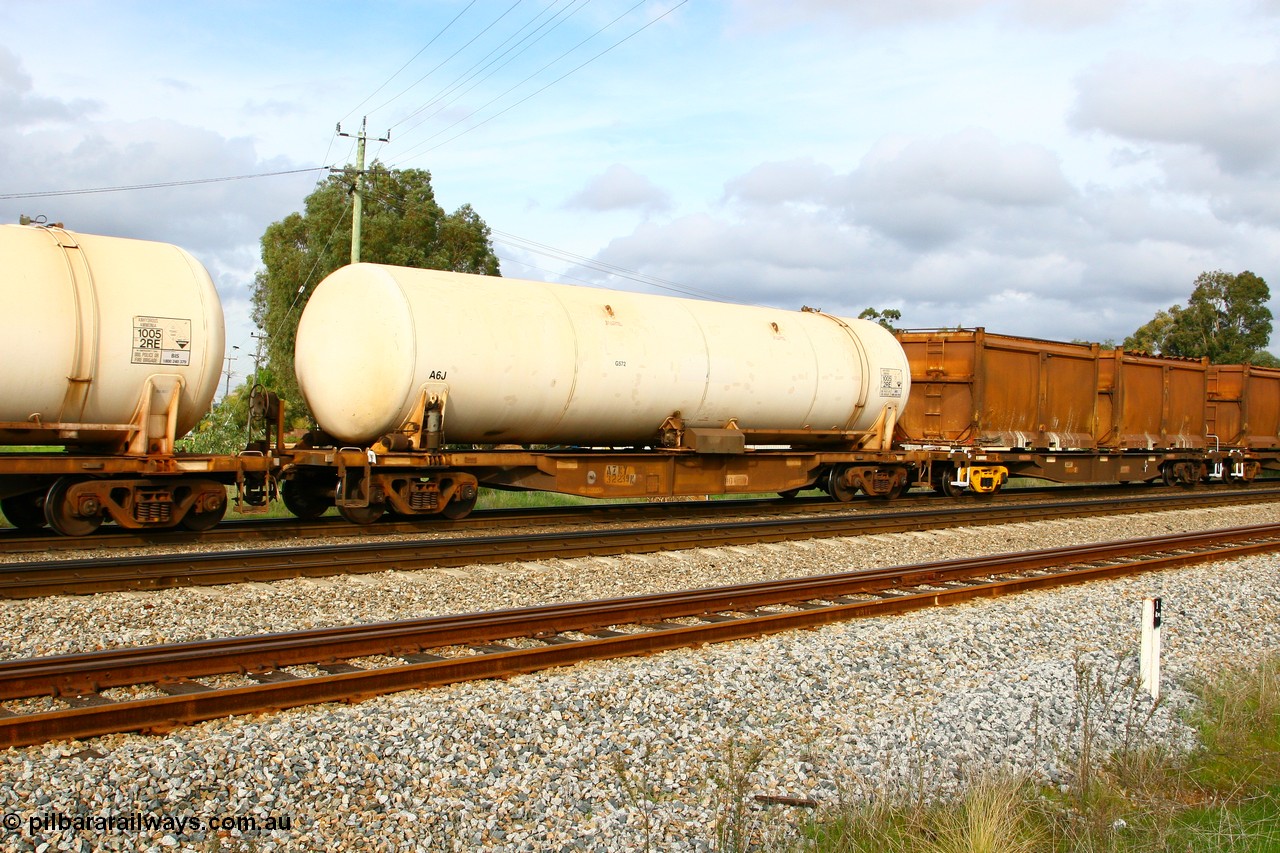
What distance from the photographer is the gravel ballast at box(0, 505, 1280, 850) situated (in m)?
4.44

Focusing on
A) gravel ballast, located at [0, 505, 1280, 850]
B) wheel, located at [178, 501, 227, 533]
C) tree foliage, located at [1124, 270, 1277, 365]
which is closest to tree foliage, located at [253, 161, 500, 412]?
wheel, located at [178, 501, 227, 533]

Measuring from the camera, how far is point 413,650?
7.11 m

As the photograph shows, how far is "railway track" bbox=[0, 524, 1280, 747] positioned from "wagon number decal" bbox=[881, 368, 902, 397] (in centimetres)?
723

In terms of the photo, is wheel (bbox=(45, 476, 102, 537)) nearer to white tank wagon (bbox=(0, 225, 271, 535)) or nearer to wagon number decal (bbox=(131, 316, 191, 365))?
white tank wagon (bbox=(0, 225, 271, 535))

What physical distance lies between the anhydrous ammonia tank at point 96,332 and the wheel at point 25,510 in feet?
3.18

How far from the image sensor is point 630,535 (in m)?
12.4

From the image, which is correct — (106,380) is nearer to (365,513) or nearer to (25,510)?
(25,510)

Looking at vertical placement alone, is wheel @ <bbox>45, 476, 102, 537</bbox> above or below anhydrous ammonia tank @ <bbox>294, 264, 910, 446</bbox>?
below

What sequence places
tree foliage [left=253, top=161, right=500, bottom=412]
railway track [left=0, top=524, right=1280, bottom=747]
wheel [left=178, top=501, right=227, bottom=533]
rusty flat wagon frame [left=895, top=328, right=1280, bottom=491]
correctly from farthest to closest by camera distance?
tree foliage [left=253, top=161, right=500, bottom=412]
rusty flat wagon frame [left=895, top=328, right=1280, bottom=491]
wheel [left=178, top=501, right=227, bottom=533]
railway track [left=0, top=524, right=1280, bottom=747]

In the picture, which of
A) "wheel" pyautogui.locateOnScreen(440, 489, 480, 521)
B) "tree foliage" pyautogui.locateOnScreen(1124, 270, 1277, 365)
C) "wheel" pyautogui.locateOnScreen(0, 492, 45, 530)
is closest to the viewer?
"wheel" pyautogui.locateOnScreen(0, 492, 45, 530)

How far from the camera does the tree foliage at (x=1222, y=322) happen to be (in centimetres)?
7056

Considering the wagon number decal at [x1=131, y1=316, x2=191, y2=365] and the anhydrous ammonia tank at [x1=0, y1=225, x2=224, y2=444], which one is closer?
the anhydrous ammonia tank at [x1=0, y1=225, x2=224, y2=444]

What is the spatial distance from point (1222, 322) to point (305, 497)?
7599 centimetres

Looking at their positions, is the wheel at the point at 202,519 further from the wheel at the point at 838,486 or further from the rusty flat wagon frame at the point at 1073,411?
the rusty flat wagon frame at the point at 1073,411
